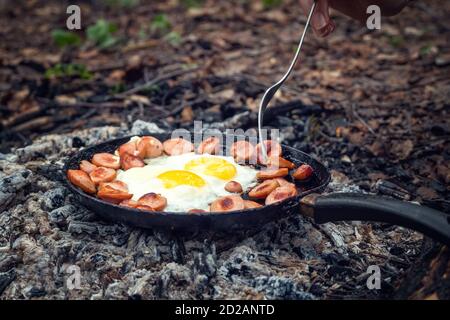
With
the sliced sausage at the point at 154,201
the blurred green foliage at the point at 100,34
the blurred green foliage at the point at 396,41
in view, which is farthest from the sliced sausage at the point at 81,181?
the blurred green foliage at the point at 396,41

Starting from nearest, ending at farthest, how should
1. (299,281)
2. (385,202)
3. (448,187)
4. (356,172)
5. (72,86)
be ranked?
(385,202) → (299,281) → (448,187) → (356,172) → (72,86)

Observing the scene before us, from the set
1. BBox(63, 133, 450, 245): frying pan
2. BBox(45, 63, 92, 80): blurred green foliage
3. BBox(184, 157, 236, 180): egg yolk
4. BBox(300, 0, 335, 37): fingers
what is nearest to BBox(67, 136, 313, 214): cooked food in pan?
BBox(184, 157, 236, 180): egg yolk

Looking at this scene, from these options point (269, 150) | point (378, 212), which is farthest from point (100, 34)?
point (378, 212)

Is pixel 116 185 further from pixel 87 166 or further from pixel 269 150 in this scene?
pixel 269 150

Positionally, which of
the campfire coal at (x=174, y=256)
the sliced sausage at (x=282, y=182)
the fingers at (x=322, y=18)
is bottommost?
the campfire coal at (x=174, y=256)

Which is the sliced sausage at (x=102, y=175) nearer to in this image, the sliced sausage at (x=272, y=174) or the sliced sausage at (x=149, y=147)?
the sliced sausage at (x=149, y=147)
